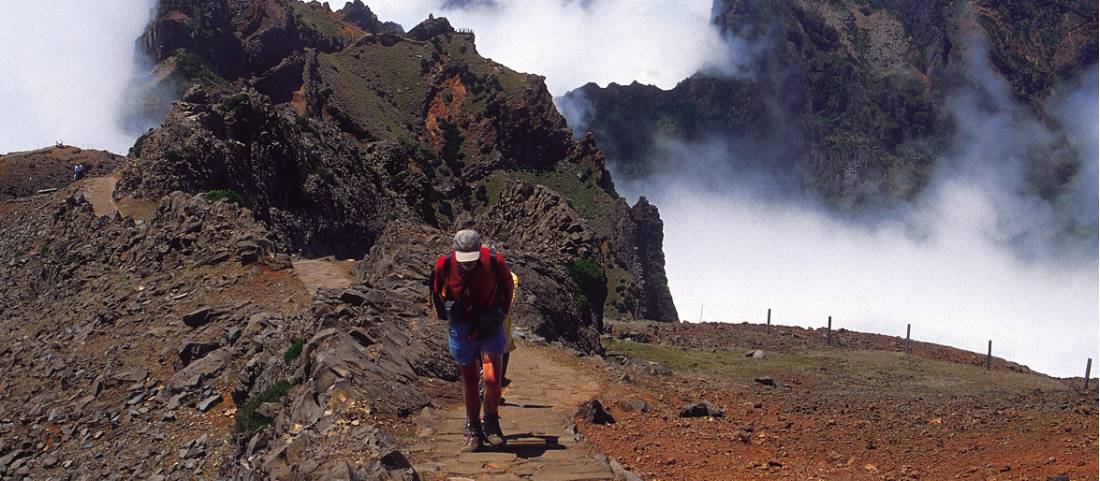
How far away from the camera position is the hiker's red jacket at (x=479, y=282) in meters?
8.48

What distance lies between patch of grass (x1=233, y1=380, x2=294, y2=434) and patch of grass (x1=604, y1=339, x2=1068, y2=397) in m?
15.0

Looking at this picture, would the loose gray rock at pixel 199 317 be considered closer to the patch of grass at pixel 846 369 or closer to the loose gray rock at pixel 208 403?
the loose gray rock at pixel 208 403

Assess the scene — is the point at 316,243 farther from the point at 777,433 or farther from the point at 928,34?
the point at 928,34

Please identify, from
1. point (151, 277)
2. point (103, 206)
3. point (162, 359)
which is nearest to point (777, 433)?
point (162, 359)

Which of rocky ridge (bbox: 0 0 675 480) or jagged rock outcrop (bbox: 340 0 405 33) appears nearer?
rocky ridge (bbox: 0 0 675 480)

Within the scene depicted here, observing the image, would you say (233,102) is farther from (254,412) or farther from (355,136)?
(355,136)

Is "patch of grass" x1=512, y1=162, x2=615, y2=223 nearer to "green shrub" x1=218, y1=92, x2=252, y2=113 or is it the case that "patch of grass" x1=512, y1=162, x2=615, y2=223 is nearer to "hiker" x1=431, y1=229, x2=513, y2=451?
"green shrub" x1=218, y1=92, x2=252, y2=113

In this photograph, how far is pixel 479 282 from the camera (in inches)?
334

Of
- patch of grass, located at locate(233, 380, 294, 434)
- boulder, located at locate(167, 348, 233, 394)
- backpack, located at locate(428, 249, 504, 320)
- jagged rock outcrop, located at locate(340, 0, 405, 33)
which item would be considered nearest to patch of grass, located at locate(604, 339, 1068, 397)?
boulder, located at locate(167, 348, 233, 394)

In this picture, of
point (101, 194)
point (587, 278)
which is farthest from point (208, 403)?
point (101, 194)

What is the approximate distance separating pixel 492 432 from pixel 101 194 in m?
28.3

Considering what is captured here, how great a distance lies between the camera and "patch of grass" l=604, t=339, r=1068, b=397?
86.4 feet

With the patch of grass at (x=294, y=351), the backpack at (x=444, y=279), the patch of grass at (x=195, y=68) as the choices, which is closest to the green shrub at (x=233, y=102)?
the patch of grass at (x=294, y=351)

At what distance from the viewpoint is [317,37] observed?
9462 centimetres
